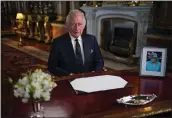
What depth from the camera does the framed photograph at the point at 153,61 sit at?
1.83 meters

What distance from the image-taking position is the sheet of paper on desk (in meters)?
1.62

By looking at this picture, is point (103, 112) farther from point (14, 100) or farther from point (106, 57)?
point (106, 57)

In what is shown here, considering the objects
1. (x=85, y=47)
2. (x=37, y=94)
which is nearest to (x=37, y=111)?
(x=37, y=94)

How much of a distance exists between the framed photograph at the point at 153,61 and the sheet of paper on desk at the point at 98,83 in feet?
0.72

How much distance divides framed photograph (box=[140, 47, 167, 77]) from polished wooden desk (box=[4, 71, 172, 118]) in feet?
0.46

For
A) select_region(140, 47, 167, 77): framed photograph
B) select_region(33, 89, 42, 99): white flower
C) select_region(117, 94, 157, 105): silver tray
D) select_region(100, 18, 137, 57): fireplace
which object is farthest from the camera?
select_region(100, 18, 137, 57): fireplace

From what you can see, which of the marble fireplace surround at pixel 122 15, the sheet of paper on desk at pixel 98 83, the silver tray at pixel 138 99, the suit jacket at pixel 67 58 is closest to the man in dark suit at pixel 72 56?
the suit jacket at pixel 67 58

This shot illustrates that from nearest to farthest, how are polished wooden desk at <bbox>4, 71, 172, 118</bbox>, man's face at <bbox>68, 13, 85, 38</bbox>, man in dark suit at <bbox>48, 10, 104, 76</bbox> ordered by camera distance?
polished wooden desk at <bbox>4, 71, 172, 118</bbox> → man's face at <bbox>68, 13, 85, 38</bbox> → man in dark suit at <bbox>48, 10, 104, 76</bbox>

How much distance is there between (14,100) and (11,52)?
5644mm

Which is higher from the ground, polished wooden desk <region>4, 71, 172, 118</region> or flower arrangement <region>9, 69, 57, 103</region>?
flower arrangement <region>9, 69, 57, 103</region>

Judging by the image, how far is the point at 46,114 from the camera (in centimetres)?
125

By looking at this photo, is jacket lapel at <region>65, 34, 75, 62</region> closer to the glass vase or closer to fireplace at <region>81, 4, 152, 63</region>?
the glass vase

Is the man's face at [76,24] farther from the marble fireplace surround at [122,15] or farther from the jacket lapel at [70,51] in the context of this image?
the marble fireplace surround at [122,15]


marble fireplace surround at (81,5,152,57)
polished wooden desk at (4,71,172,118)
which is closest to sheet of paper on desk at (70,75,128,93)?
polished wooden desk at (4,71,172,118)
